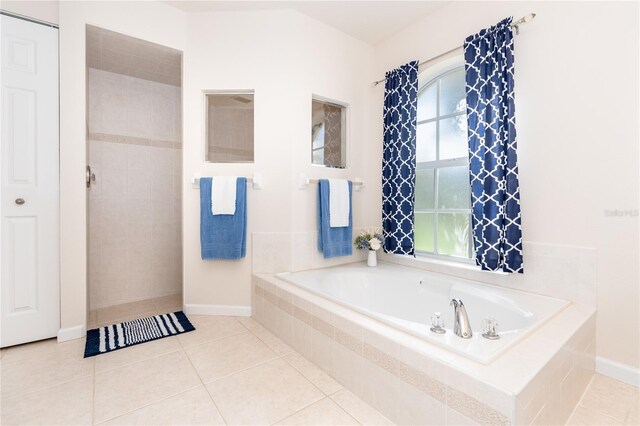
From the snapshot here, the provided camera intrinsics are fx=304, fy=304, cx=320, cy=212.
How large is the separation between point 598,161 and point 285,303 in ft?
6.73

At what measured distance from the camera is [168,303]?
9.73ft

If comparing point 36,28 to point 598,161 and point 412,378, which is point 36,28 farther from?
point 598,161

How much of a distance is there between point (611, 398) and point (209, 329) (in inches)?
95.8

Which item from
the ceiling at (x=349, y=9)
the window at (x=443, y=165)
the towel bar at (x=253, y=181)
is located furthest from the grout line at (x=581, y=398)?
the ceiling at (x=349, y=9)

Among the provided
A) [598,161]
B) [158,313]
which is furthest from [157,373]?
[598,161]

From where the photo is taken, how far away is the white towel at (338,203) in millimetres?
2629

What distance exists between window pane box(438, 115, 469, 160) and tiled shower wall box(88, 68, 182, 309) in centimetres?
262

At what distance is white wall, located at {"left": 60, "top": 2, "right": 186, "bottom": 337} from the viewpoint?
2.12m

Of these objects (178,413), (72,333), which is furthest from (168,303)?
(178,413)

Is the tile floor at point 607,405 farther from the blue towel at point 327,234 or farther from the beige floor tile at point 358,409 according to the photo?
the blue towel at point 327,234

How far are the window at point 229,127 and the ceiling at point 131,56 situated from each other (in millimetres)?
529

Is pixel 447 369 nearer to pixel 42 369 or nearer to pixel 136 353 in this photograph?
pixel 136 353

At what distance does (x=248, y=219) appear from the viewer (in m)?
2.59

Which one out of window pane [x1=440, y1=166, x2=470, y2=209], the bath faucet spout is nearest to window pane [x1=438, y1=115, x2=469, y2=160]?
window pane [x1=440, y1=166, x2=470, y2=209]
